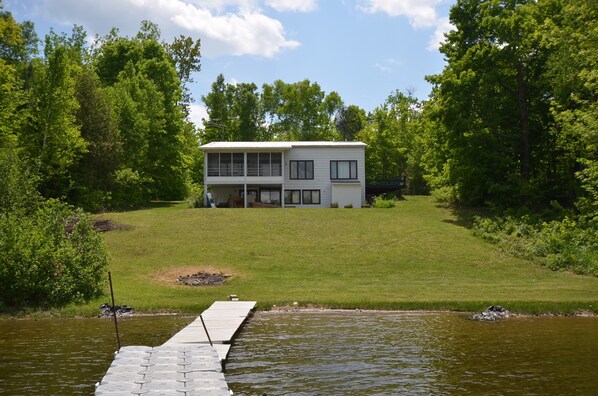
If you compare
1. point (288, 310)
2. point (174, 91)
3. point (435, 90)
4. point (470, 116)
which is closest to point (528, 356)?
point (288, 310)

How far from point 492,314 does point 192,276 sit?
586 inches

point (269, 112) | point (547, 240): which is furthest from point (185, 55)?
point (547, 240)

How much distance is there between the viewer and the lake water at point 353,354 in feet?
41.5

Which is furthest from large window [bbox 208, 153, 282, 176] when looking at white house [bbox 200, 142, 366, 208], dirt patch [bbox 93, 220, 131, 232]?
dirt patch [bbox 93, 220, 131, 232]

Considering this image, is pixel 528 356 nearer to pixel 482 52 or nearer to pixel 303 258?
pixel 303 258

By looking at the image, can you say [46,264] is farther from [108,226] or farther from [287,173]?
[287,173]

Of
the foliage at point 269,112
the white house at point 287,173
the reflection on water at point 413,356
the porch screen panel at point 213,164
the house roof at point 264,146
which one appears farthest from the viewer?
the foliage at point 269,112

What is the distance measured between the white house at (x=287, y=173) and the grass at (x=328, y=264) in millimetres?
7570

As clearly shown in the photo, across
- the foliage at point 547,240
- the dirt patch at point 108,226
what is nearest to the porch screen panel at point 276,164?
the dirt patch at point 108,226

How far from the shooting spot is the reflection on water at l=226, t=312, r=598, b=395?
12625 millimetres

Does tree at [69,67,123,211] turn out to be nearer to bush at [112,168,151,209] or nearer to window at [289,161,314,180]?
bush at [112,168,151,209]

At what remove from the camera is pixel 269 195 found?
57.0 metres

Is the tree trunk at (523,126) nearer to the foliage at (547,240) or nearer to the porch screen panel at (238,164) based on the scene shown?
the foliage at (547,240)

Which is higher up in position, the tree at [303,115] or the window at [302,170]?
the tree at [303,115]
